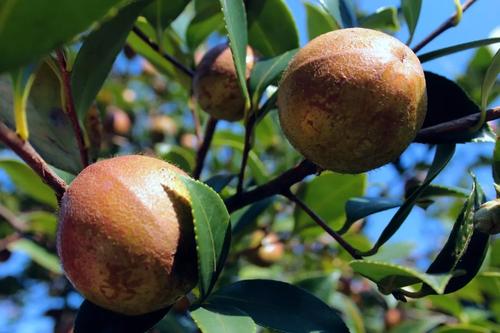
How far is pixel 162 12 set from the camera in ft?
5.13

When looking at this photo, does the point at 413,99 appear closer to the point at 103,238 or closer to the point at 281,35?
the point at 103,238

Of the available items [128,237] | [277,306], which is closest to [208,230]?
[128,237]

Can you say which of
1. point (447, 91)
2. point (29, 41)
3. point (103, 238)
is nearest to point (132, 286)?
point (103, 238)

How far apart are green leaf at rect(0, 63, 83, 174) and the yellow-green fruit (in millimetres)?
340

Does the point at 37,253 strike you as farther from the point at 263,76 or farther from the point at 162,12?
the point at 263,76

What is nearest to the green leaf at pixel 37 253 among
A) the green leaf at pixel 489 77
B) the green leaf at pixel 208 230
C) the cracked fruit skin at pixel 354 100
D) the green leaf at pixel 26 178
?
the green leaf at pixel 26 178

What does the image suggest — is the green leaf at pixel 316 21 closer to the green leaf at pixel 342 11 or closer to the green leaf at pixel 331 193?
the green leaf at pixel 342 11

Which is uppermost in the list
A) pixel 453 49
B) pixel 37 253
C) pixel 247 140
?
pixel 453 49

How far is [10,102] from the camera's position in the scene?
4.07 ft

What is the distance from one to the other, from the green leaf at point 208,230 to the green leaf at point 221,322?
4 centimetres

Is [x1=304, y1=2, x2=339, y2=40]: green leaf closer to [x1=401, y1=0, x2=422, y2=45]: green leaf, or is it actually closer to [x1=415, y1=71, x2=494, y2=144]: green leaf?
[x1=401, y1=0, x2=422, y2=45]: green leaf

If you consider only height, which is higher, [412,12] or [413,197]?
[412,12]

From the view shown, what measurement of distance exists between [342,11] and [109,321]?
911 millimetres

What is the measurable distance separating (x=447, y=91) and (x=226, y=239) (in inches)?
20.8
